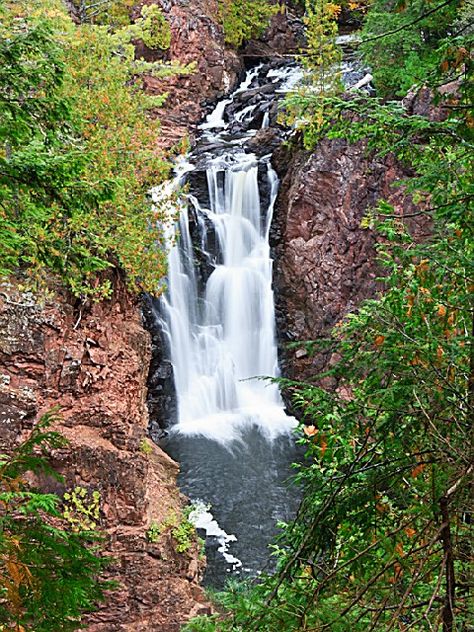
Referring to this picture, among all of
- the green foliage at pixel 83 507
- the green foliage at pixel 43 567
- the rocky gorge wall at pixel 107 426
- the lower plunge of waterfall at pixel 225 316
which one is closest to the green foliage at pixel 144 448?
the rocky gorge wall at pixel 107 426

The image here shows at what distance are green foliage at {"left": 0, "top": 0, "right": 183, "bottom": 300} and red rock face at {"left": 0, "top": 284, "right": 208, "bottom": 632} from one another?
2.13ft

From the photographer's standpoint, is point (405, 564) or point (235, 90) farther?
point (235, 90)

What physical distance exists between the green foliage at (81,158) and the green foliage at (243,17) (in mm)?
13025

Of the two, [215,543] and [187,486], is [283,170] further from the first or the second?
[215,543]

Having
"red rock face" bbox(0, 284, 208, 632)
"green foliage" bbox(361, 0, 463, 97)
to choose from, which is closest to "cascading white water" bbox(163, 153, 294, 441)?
"green foliage" bbox(361, 0, 463, 97)

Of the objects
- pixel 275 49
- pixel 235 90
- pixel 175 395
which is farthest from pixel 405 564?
pixel 275 49

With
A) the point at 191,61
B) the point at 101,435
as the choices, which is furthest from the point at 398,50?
the point at 101,435

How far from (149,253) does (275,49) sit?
19451 mm

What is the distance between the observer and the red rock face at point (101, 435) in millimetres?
7477

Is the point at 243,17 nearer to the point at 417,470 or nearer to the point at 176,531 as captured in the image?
the point at 176,531

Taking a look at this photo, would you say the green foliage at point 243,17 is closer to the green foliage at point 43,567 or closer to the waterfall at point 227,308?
the waterfall at point 227,308

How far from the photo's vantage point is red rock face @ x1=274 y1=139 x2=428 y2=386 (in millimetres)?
15594

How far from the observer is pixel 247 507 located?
1129 cm

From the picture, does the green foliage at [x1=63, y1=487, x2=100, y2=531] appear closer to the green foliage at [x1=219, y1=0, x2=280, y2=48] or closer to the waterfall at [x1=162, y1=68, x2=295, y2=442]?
the waterfall at [x1=162, y1=68, x2=295, y2=442]
